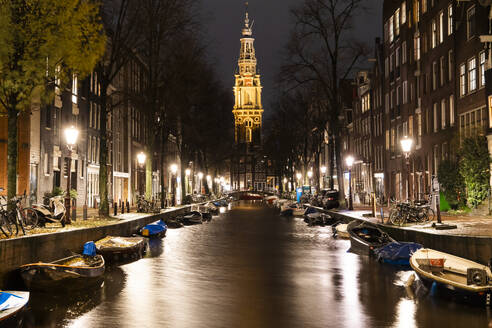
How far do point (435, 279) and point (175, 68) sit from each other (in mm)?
36547

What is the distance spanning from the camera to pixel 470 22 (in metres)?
40.5

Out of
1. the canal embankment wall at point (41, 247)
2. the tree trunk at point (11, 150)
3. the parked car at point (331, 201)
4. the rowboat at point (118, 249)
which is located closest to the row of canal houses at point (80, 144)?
the tree trunk at point (11, 150)

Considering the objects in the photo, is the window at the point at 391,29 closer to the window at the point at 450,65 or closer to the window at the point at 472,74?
the window at the point at 450,65

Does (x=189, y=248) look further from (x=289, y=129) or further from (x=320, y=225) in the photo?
(x=289, y=129)

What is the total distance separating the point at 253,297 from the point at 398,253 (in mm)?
8569

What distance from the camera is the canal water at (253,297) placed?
1502cm

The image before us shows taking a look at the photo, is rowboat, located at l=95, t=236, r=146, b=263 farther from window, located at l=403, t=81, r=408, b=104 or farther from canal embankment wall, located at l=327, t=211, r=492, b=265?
window, located at l=403, t=81, r=408, b=104

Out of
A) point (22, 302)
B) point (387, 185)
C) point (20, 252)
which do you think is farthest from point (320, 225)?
point (22, 302)

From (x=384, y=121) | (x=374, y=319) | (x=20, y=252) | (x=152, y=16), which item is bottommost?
(x=374, y=319)

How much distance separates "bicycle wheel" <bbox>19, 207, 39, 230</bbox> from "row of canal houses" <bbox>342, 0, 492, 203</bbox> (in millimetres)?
18624

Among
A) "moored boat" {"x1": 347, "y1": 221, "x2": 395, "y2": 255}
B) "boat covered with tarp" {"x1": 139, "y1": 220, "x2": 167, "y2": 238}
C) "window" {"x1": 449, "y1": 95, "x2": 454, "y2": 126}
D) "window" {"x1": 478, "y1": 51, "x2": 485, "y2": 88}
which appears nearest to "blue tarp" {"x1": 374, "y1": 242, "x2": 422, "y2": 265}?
"moored boat" {"x1": 347, "y1": 221, "x2": 395, "y2": 255}

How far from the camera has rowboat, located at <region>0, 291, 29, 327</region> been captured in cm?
1298

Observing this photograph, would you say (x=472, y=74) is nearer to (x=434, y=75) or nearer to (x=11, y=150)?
(x=434, y=75)

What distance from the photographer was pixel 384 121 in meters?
69.4
